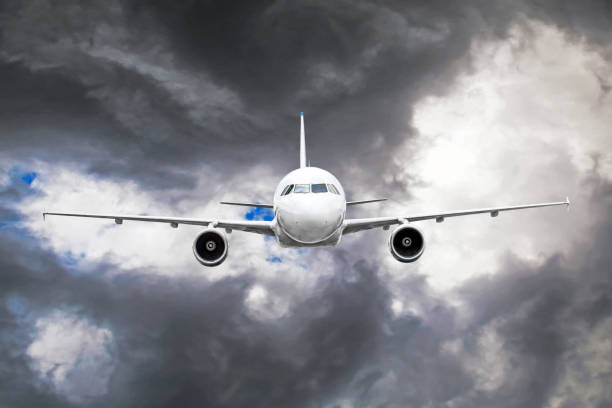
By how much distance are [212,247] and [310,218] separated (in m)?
5.87

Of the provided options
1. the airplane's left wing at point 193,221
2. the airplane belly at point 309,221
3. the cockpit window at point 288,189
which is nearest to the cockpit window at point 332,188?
the airplane belly at point 309,221

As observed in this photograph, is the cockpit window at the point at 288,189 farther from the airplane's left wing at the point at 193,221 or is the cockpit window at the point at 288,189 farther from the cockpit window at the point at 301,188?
the airplane's left wing at the point at 193,221

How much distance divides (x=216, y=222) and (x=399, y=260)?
9628 millimetres

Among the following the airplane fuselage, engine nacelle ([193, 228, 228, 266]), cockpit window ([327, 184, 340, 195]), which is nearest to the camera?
the airplane fuselage

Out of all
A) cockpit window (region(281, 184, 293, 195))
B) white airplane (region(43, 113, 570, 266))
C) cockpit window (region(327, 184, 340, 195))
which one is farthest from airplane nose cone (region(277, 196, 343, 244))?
cockpit window (region(281, 184, 293, 195))

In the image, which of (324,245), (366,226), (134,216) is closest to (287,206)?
(324,245)

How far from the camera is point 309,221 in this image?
20188 mm

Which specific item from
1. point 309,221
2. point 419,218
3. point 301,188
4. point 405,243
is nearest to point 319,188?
point 301,188

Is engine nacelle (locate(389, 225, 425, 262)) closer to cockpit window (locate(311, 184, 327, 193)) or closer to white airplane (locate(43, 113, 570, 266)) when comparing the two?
white airplane (locate(43, 113, 570, 266))

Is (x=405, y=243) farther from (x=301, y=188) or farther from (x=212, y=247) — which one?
(x=212, y=247)

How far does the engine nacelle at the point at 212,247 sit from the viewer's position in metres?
22.9

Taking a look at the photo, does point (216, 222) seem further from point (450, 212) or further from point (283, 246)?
point (450, 212)

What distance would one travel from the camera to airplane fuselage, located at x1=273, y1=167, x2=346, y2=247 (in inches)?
798

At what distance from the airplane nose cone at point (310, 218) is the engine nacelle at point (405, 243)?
11.5 ft
